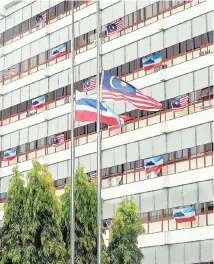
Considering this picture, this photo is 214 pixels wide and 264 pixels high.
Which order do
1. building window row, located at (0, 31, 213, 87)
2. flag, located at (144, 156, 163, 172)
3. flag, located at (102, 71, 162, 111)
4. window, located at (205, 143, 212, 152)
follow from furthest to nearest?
flag, located at (144, 156, 163, 172) → building window row, located at (0, 31, 213, 87) → window, located at (205, 143, 212, 152) → flag, located at (102, 71, 162, 111)

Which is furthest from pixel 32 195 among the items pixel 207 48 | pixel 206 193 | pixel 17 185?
pixel 207 48

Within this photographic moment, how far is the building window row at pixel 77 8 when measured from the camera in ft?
181

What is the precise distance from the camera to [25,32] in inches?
2623

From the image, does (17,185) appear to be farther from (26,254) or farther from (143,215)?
(143,215)

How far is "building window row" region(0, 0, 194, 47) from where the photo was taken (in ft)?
181

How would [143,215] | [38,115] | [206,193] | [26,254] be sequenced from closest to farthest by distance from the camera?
1. [26,254]
2. [206,193]
3. [143,215]
4. [38,115]

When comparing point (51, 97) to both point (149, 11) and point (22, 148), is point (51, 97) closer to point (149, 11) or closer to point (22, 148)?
point (22, 148)

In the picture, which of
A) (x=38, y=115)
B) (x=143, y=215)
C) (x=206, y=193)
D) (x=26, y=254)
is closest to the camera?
(x=26, y=254)

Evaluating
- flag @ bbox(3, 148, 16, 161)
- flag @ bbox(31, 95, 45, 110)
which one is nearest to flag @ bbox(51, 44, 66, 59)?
flag @ bbox(31, 95, 45, 110)

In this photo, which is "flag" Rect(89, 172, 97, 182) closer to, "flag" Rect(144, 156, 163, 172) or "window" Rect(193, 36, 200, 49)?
"flag" Rect(144, 156, 163, 172)

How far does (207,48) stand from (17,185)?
15437mm

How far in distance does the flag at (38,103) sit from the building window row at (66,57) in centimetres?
223

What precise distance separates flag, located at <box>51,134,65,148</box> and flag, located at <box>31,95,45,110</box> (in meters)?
2.95

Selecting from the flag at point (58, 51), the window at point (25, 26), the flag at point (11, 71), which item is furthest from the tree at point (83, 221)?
the window at point (25, 26)
